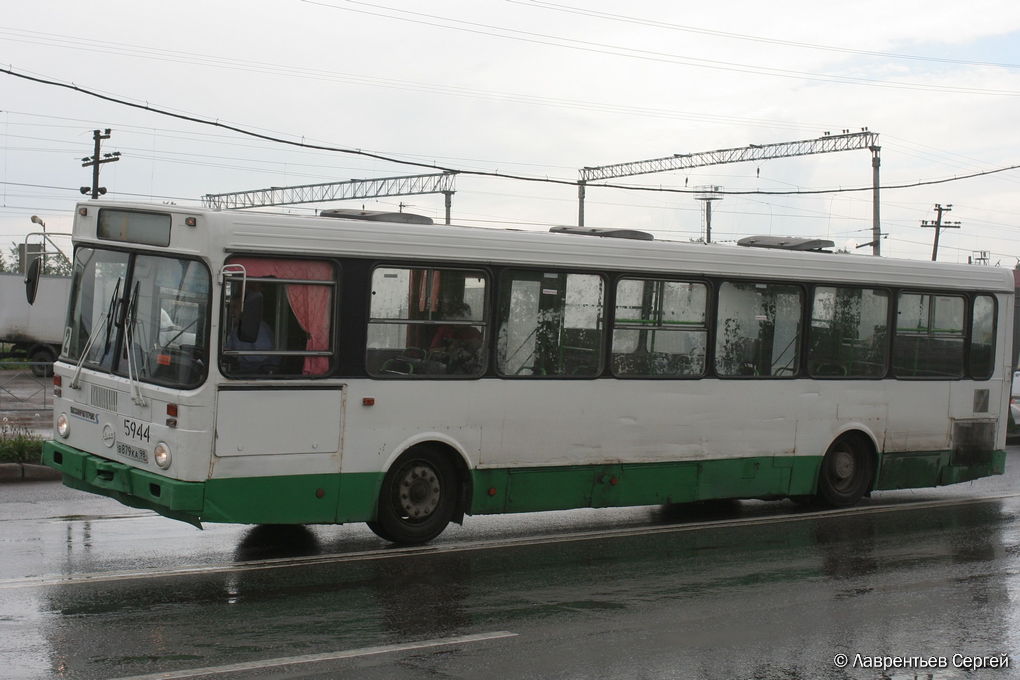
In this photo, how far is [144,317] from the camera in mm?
9742

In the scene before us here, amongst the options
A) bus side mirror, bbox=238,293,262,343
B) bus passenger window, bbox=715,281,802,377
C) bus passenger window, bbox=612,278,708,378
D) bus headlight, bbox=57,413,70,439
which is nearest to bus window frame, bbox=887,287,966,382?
bus passenger window, bbox=715,281,802,377

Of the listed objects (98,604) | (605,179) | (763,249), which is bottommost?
(98,604)

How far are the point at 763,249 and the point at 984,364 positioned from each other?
3.90 m

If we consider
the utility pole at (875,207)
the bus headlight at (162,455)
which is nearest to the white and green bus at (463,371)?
the bus headlight at (162,455)

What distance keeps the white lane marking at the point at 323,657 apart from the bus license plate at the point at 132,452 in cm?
332

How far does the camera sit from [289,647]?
6.98m

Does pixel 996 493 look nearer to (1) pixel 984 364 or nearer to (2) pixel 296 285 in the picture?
(1) pixel 984 364

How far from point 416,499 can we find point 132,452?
2.47m

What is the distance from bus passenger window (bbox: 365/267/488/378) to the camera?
10.4m

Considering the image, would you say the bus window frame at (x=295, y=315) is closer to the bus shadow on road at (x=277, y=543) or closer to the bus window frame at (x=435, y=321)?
the bus window frame at (x=435, y=321)

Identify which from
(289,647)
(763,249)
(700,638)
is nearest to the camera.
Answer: (289,647)

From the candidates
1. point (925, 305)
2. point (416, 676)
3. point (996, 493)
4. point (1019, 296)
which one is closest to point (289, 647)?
point (416, 676)

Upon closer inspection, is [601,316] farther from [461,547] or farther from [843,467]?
[843,467]

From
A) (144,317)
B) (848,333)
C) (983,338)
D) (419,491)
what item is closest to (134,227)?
(144,317)
